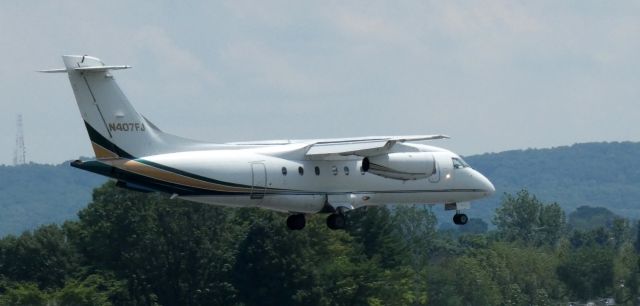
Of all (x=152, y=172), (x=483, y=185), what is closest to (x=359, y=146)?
(x=483, y=185)

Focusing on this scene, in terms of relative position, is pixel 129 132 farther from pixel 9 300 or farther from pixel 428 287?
pixel 428 287

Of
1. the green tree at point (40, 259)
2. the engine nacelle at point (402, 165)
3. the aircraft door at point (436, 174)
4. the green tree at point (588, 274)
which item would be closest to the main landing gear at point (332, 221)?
the engine nacelle at point (402, 165)

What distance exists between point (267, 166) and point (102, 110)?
564 cm

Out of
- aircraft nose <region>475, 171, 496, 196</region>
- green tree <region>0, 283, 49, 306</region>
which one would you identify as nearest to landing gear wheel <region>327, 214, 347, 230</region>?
aircraft nose <region>475, 171, 496, 196</region>

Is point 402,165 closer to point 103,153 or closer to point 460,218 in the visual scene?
point 460,218

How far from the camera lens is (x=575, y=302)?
101m

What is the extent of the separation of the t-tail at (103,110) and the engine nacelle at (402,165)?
25.9 ft

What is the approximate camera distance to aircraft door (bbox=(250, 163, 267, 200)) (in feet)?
167

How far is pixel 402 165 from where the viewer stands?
5384 cm

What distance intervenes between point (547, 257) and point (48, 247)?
36555mm

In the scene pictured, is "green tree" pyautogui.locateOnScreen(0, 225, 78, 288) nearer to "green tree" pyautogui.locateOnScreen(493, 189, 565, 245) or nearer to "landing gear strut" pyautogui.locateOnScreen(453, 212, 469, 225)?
"landing gear strut" pyautogui.locateOnScreen(453, 212, 469, 225)

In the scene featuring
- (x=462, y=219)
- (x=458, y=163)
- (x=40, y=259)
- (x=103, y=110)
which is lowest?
(x=40, y=259)

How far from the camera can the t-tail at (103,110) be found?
49.1 meters

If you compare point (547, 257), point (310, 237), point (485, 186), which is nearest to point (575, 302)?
point (547, 257)
